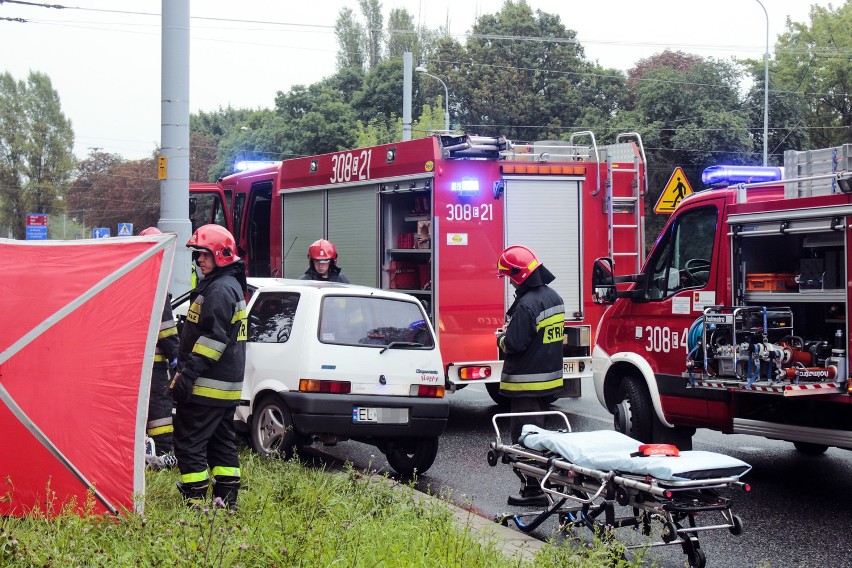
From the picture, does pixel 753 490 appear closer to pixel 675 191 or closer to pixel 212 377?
pixel 212 377

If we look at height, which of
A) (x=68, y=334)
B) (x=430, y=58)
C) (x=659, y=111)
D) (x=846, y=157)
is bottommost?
(x=68, y=334)

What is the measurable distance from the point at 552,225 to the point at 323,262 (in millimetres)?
2590

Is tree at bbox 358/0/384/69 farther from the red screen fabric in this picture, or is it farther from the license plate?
the red screen fabric

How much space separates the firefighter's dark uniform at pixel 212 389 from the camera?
6.39 metres

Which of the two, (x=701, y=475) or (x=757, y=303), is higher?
(x=757, y=303)

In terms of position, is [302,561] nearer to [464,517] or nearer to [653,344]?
[464,517]

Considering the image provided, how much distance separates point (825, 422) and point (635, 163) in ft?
15.8

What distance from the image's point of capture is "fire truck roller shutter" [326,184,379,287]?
12.1m

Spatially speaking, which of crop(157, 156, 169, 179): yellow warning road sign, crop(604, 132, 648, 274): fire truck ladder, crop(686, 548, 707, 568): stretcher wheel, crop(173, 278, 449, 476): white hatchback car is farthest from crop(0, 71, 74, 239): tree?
crop(686, 548, 707, 568): stretcher wheel

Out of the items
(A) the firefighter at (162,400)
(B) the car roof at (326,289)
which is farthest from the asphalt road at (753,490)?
(A) the firefighter at (162,400)

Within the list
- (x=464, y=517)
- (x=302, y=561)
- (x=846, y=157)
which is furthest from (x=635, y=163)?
(x=302, y=561)

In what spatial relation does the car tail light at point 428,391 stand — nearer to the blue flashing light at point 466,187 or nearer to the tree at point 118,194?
the blue flashing light at point 466,187

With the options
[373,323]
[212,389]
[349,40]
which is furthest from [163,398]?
[349,40]

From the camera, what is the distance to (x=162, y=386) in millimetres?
8320
